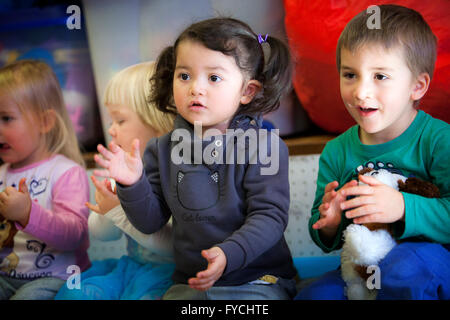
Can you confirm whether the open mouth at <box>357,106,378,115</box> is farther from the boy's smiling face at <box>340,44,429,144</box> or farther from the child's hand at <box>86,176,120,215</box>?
the child's hand at <box>86,176,120,215</box>

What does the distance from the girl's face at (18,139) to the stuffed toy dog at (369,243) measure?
2.22 feet

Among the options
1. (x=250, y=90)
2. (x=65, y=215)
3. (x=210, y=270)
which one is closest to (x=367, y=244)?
(x=210, y=270)

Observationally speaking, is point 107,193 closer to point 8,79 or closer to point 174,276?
point 174,276

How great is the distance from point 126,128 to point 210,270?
1.35ft

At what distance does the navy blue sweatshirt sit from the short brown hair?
22 centimetres

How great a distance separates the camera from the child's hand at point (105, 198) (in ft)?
3.07

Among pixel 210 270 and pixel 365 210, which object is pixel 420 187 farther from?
pixel 210 270

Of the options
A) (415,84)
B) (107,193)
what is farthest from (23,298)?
(415,84)

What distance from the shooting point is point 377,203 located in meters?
0.73

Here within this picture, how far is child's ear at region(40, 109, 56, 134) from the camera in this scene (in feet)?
3.48

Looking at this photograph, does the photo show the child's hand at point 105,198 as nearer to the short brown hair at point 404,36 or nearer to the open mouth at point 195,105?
the open mouth at point 195,105

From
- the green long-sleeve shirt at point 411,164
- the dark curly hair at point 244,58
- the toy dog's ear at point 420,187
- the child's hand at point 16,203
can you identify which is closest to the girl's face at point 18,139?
the child's hand at point 16,203

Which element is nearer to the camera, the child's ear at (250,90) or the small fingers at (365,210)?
the small fingers at (365,210)
